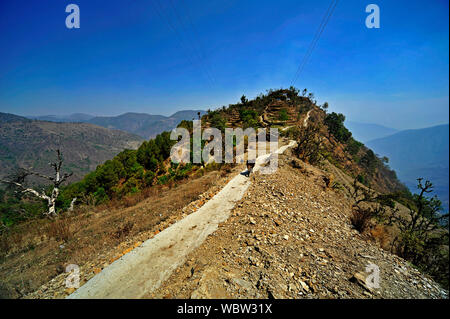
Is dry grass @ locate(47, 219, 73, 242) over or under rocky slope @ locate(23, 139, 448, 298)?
under

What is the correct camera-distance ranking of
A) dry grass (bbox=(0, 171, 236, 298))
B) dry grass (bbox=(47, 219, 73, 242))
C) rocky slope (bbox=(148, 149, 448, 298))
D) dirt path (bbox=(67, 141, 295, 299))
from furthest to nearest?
dry grass (bbox=(47, 219, 73, 242))
dry grass (bbox=(0, 171, 236, 298))
dirt path (bbox=(67, 141, 295, 299))
rocky slope (bbox=(148, 149, 448, 298))

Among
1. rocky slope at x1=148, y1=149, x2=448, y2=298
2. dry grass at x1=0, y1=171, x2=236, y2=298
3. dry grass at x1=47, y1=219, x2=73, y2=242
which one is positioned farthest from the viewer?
dry grass at x1=47, y1=219, x2=73, y2=242

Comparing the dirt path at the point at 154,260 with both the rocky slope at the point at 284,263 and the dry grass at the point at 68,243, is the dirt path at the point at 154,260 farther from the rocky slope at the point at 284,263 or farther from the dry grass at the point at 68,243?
the dry grass at the point at 68,243

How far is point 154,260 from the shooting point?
17.7ft

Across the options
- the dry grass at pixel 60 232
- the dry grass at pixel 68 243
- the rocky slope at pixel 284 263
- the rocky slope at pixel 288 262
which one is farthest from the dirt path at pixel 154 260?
the dry grass at pixel 60 232

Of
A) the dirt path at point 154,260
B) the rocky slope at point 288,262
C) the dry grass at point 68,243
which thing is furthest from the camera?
the dry grass at point 68,243

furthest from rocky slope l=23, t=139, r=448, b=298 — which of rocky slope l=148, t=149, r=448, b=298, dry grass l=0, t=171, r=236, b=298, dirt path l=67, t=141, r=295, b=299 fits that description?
dry grass l=0, t=171, r=236, b=298

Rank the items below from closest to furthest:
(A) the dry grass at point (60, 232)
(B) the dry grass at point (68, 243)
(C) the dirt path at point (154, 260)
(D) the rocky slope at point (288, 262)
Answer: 1. (D) the rocky slope at point (288, 262)
2. (C) the dirt path at point (154, 260)
3. (B) the dry grass at point (68, 243)
4. (A) the dry grass at point (60, 232)

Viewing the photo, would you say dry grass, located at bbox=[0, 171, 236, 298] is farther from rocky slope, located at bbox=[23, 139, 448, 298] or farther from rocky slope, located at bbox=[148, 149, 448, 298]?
rocky slope, located at bbox=[148, 149, 448, 298]

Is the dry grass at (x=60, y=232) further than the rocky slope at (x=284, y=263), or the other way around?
the dry grass at (x=60, y=232)

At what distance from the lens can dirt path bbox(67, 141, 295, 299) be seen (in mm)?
4473

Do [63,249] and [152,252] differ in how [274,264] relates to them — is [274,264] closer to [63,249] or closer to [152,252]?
[152,252]

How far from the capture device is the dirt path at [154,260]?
4.47 m
